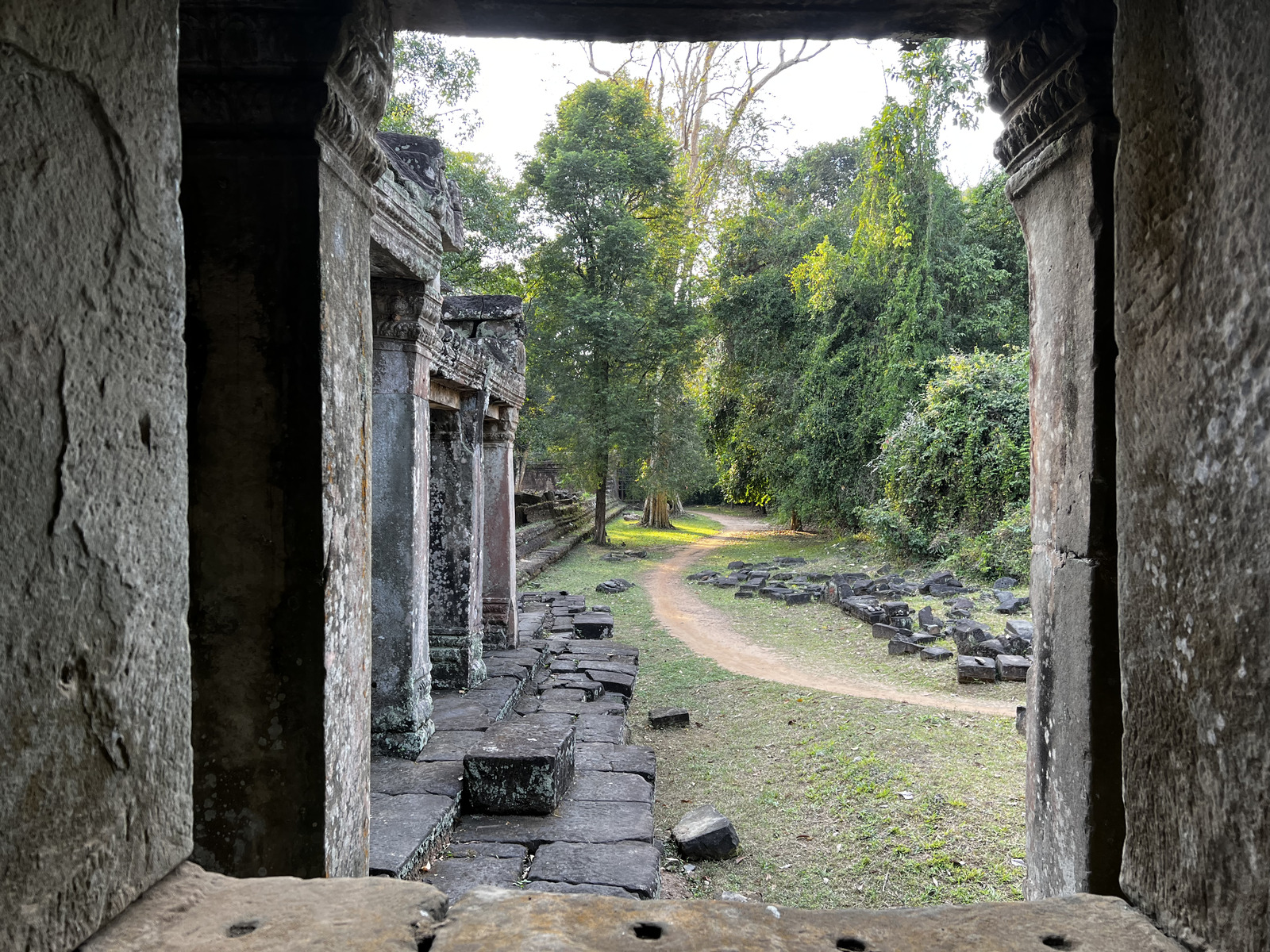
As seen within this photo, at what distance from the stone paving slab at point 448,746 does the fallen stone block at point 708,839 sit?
138 centimetres

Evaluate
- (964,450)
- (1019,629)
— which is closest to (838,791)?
(1019,629)

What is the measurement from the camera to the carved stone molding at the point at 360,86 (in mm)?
2031

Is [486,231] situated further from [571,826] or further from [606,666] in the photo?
[571,826]

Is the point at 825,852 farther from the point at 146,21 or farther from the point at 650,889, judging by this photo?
the point at 146,21

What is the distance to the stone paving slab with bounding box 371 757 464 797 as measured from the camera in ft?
14.5

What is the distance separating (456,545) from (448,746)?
6.32 ft

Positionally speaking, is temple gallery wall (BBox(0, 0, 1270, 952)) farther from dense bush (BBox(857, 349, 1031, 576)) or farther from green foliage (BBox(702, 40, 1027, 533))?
green foliage (BBox(702, 40, 1027, 533))

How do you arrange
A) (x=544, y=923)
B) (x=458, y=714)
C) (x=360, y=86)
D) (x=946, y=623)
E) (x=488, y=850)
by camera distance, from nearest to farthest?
(x=544, y=923) < (x=360, y=86) < (x=488, y=850) < (x=458, y=714) < (x=946, y=623)

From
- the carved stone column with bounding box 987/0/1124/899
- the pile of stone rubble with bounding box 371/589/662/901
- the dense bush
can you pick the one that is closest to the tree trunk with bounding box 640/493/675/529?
the dense bush

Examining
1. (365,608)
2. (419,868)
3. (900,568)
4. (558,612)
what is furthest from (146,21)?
(900,568)

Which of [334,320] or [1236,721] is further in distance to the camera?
[334,320]

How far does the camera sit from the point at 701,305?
19.8 metres

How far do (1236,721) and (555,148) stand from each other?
1890cm

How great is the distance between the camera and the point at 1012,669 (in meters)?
7.86
